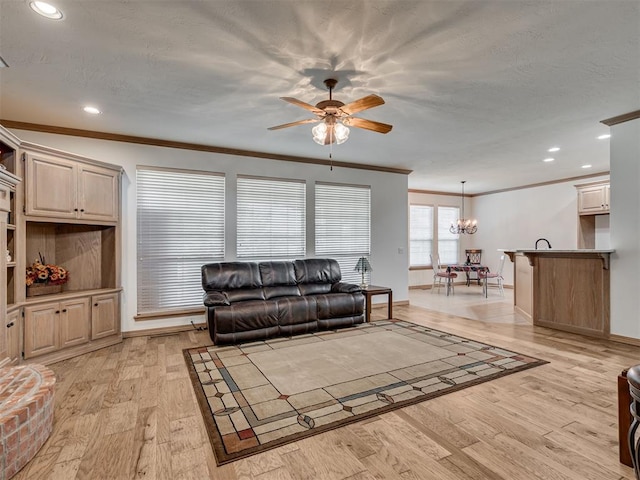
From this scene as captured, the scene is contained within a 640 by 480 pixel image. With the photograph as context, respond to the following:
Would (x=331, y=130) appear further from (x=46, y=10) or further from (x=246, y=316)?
(x=246, y=316)

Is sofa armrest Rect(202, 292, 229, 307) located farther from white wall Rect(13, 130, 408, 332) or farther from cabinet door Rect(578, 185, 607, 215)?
cabinet door Rect(578, 185, 607, 215)

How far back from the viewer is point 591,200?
7.10 m

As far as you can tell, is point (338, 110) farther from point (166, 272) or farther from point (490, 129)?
point (166, 272)

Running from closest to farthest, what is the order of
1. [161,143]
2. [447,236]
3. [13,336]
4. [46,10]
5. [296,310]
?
[46,10] → [13,336] → [296,310] → [161,143] → [447,236]

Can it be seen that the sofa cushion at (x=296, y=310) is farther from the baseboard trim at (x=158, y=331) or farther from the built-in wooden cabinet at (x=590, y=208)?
the built-in wooden cabinet at (x=590, y=208)

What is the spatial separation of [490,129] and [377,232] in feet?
9.10

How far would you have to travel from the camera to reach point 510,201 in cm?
925

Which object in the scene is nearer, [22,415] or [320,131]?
[22,415]

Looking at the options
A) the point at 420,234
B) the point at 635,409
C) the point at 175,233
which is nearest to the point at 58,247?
the point at 175,233

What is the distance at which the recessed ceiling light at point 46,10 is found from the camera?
2064mm

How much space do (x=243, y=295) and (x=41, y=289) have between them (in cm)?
223

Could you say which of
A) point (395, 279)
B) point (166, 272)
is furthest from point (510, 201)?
point (166, 272)

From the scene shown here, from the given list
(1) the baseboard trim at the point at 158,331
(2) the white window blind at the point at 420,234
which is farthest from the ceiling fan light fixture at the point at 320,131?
(2) the white window blind at the point at 420,234

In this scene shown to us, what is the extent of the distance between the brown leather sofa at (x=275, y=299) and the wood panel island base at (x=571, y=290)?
2.74m
